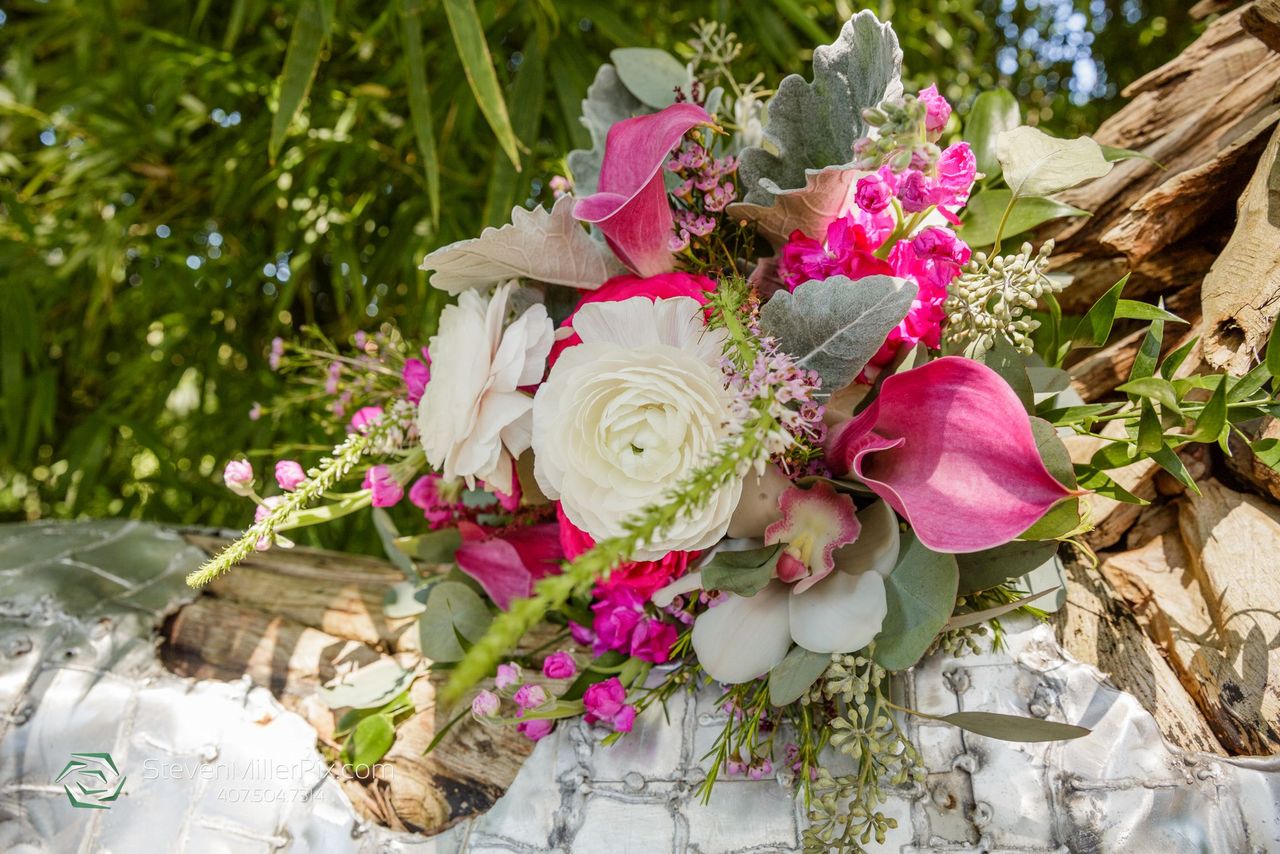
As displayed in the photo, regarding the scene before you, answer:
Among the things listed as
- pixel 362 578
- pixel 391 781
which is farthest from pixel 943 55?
pixel 391 781

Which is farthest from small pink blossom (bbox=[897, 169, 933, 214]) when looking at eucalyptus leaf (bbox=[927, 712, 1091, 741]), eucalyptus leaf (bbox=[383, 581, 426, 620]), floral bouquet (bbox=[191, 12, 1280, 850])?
eucalyptus leaf (bbox=[383, 581, 426, 620])

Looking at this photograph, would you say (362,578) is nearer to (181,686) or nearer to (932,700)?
(181,686)

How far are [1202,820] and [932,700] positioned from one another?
16cm

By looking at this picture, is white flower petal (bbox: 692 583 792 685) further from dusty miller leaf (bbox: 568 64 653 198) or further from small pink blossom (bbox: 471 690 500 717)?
dusty miller leaf (bbox: 568 64 653 198)

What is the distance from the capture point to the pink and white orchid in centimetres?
50

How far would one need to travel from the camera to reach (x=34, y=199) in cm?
131

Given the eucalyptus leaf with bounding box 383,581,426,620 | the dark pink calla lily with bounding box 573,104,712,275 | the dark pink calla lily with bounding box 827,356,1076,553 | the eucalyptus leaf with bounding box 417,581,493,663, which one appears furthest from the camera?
the eucalyptus leaf with bounding box 383,581,426,620

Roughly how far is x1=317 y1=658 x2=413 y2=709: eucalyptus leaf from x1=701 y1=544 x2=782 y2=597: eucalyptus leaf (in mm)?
319

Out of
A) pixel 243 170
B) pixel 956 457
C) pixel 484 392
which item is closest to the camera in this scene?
pixel 956 457

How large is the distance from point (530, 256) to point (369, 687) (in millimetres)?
381

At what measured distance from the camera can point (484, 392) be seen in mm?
565

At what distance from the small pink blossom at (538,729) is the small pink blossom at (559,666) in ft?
0.11

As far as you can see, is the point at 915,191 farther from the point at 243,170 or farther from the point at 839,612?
the point at 243,170

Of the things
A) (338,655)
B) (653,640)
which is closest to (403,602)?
(338,655)
